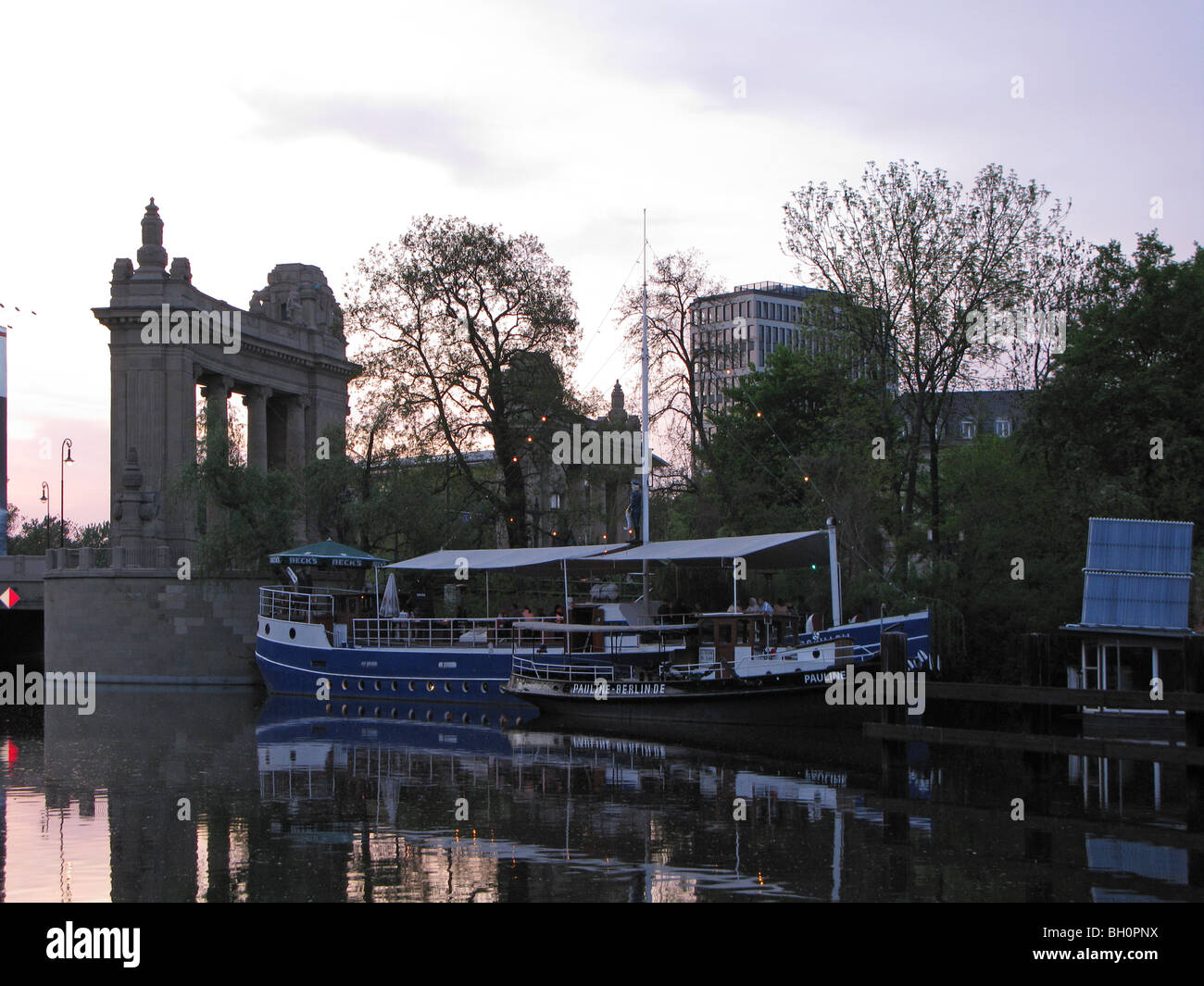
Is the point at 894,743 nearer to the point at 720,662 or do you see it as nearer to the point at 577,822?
the point at 577,822

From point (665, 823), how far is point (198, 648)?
132 ft

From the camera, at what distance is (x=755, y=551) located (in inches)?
1576

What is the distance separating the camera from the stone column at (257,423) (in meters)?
81.1

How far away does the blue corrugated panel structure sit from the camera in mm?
35938

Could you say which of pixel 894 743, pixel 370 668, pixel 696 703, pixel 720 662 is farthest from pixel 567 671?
pixel 894 743

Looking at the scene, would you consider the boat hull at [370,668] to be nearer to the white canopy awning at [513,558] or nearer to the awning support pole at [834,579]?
the white canopy awning at [513,558]

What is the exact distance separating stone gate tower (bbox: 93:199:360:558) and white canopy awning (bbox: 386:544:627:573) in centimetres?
1396

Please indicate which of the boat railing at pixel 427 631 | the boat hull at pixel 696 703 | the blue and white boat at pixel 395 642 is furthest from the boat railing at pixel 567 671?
the boat railing at pixel 427 631

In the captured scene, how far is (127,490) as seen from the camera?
62.9 metres

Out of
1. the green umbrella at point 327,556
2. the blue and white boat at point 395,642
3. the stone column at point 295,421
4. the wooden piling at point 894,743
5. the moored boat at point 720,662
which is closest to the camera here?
the wooden piling at point 894,743

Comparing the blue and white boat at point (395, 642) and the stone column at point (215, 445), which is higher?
the stone column at point (215, 445)

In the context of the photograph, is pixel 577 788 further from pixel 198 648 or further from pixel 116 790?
pixel 198 648

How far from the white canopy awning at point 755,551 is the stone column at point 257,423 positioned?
136 feet
